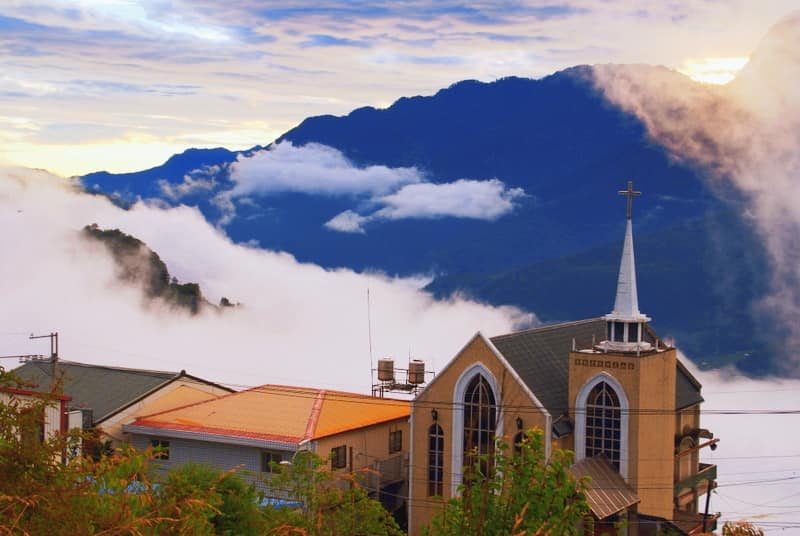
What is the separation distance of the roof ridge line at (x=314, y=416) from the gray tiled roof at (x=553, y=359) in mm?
8048

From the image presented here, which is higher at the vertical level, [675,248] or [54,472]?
[675,248]

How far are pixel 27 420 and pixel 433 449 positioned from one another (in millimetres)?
31679

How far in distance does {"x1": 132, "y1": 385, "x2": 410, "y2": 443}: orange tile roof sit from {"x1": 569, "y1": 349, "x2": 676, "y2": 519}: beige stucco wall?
10.1 m

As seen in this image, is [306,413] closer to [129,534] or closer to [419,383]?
[419,383]

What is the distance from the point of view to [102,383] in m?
50.5

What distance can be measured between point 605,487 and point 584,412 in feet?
9.57

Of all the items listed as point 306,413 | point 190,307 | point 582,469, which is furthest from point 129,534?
point 190,307

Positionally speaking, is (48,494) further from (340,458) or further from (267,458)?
(340,458)

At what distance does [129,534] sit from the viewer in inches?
428

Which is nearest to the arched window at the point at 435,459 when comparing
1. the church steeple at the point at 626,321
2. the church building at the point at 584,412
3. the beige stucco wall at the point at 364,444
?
the church building at the point at 584,412

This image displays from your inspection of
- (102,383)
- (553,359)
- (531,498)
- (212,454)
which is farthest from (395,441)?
(531,498)

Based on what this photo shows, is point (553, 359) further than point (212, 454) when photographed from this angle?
No

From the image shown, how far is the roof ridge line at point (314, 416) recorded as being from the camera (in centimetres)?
4248

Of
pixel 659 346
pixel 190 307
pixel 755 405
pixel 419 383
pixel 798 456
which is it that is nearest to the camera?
pixel 659 346
